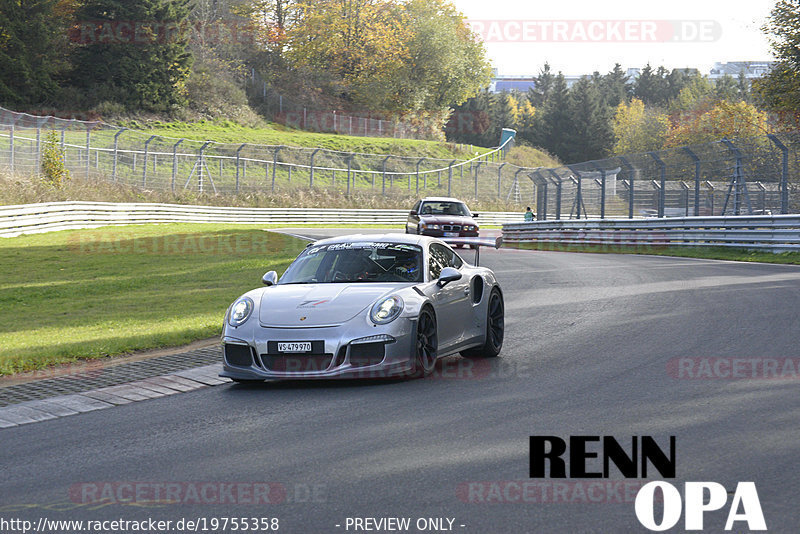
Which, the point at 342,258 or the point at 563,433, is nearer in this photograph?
the point at 563,433

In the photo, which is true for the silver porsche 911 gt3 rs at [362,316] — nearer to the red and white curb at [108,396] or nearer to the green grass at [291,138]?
the red and white curb at [108,396]

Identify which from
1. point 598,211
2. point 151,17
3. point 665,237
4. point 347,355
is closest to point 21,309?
point 347,355

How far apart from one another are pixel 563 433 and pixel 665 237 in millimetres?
23570

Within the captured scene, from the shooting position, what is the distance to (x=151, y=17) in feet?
189

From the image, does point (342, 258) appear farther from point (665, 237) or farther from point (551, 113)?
point (551, 113)

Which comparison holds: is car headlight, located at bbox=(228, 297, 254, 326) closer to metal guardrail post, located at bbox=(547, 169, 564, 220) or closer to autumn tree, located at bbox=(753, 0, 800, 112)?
metal guardrail post, located at bbox=(547, 169, 564, 220)

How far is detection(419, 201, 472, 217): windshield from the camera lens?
92.9 feet

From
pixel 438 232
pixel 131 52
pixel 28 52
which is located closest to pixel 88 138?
pixel 438 232

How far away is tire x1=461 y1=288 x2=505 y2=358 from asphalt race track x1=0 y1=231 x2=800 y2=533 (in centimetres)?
18

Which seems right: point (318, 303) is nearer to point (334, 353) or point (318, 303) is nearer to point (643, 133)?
point (334, 353)

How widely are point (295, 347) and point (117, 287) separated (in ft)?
33.5

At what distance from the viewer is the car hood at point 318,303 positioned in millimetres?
8039
